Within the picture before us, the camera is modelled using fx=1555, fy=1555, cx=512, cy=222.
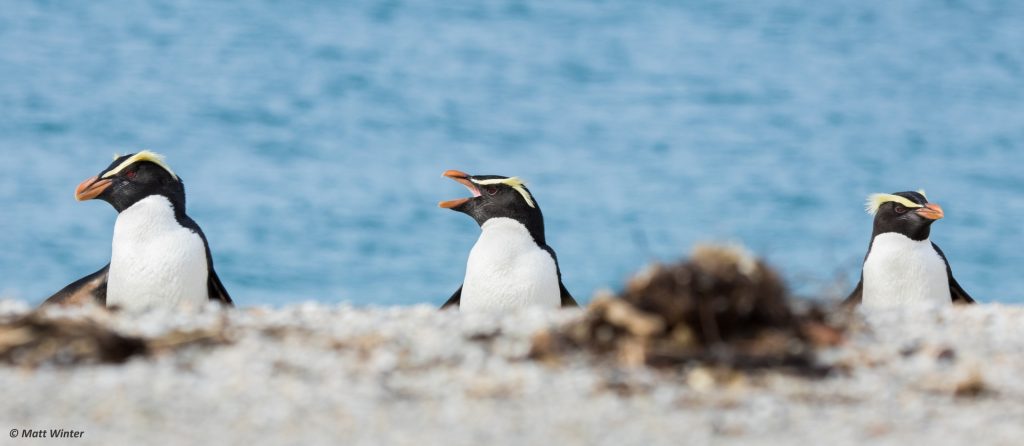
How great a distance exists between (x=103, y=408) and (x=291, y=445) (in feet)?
2.56

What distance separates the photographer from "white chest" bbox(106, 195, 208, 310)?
30.1 ft

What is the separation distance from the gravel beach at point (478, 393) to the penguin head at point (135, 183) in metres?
3.53

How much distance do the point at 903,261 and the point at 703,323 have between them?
530 cm

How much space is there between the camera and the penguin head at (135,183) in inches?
379

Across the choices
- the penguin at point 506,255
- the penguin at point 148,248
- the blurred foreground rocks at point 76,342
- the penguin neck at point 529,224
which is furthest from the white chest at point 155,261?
the blurred foreground rocks at point 76,342

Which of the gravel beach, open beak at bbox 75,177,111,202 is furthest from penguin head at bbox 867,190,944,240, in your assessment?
open beak at bbox 75,177,111,202

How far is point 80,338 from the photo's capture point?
5770mm

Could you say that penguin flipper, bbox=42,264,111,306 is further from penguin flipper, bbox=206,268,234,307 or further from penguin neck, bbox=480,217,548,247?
penguin neck, bbox=480,217,548,247

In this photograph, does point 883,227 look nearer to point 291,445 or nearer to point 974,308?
point 974,308

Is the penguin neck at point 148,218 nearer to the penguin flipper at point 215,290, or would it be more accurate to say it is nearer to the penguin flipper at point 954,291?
the penguin flipper at point 215,290

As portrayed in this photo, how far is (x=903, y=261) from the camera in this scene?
1041 cm

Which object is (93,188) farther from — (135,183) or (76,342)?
(76,342)

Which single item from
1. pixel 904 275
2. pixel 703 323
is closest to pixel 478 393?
pixel 703 323

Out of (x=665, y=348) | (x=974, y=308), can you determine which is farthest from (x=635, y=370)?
(x=974, y=308)
